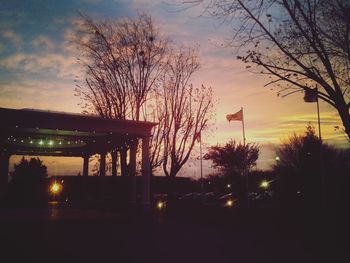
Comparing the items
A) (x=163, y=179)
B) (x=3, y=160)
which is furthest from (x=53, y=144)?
(x=163, y=179)

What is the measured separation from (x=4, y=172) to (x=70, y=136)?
10847mm

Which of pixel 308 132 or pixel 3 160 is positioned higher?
pixel 308 132

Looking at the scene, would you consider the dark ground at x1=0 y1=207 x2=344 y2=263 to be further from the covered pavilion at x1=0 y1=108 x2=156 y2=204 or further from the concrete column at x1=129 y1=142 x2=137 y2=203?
the concrete column at x1=129 y1=142 x2=137 y2=203

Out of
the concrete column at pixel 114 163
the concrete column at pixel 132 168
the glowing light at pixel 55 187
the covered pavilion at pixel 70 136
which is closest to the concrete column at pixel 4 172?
the covered pavilion at pixel 70 136

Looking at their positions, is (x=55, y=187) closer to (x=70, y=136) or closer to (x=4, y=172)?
(x=4, y=172)

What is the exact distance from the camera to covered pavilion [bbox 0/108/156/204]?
2015cm

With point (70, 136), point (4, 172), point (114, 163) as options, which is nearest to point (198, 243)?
point (70, 136)

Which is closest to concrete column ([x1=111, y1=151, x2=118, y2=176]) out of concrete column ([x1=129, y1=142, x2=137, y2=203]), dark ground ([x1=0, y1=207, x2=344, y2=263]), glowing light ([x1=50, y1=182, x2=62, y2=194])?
concrete column ([x1=129, y1=142, x2=137, y2=203])

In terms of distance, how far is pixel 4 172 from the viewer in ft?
105

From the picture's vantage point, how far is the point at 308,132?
4888 centimetres

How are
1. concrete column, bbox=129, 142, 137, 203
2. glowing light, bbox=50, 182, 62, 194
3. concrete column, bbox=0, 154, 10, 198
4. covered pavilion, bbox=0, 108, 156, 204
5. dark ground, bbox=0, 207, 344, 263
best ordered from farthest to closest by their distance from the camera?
glowing light, bbox=50, 182, 62, 194 < concrete column, bbox=0, 154, 10, 198 < concrete column, bbox=129, 142, 137, 203 < covered pavilion, bbox=0, 108, 156, 204 < dark ground, bbox=0, 207, 344, 263

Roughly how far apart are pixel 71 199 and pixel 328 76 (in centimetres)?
3412

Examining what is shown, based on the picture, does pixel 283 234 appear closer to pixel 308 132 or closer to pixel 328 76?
pixel 328 76

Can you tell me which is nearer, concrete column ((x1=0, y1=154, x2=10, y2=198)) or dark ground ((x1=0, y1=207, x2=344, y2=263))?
dark ground ((x1=0, y1=207, x2=344, y2=263))
